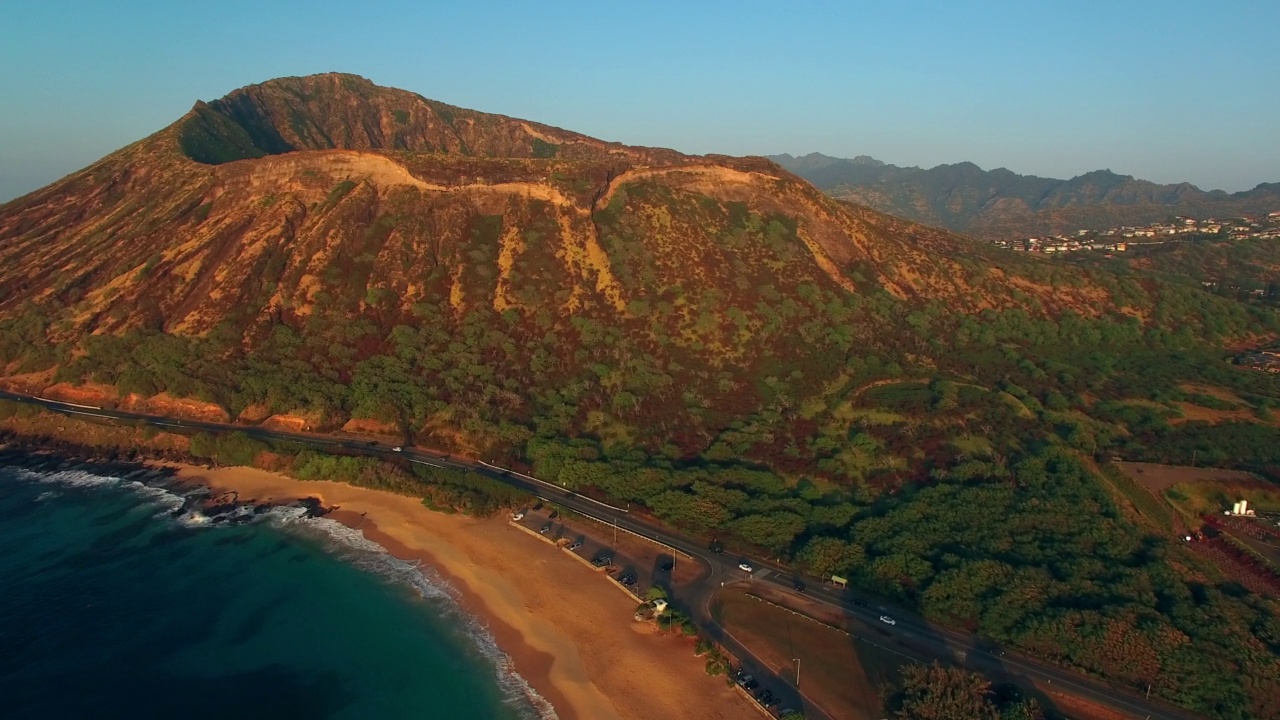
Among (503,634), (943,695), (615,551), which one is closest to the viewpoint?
(943,695)

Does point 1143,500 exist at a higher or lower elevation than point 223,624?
higher

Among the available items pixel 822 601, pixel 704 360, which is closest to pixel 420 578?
pixel 822 601

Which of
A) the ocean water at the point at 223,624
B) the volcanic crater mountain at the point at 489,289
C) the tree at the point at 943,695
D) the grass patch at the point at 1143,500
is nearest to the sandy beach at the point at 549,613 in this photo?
the ocean water at the point at 223,624

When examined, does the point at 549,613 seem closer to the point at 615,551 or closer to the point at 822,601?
the point at 615,551

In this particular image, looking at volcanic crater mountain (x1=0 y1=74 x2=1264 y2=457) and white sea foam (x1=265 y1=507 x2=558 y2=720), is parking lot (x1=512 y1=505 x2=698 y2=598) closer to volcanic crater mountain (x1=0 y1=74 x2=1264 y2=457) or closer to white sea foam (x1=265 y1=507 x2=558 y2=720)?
white sea foam (x1=265 y1=507 x2=558 y2=720)

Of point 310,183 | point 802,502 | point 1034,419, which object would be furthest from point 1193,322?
point 310,183

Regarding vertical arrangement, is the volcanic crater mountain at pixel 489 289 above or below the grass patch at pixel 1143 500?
above

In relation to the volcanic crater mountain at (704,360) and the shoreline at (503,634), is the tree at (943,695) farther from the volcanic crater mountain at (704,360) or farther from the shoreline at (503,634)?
the shoreline at (503,634)

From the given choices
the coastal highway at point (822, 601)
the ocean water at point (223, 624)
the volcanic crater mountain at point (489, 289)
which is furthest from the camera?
the volcanic crater mountain at point (489, 289)
